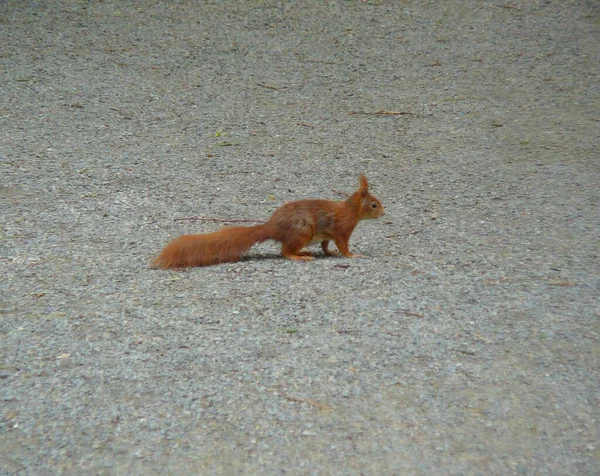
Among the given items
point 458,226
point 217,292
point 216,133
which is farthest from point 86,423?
point 216,133

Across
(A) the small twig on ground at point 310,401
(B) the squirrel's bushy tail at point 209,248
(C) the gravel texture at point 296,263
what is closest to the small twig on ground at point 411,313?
(C) the gravel texture at point 296,263

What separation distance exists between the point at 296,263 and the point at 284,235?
0.17 metres

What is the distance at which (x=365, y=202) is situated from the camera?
4.81 m

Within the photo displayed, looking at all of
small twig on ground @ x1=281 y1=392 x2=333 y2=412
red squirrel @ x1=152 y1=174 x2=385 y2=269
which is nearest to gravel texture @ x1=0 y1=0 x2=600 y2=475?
small twig on ground @ x1=281 y1=392 x2=333 y2=412

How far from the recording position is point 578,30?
33.9ft

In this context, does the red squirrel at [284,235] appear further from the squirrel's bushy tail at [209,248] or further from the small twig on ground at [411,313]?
the small twig on ground at [411,313]

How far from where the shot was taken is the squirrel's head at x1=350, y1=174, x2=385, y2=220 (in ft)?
15.7

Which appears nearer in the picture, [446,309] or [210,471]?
[210,471]

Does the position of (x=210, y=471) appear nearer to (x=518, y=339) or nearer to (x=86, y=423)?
(x=86, y=423)

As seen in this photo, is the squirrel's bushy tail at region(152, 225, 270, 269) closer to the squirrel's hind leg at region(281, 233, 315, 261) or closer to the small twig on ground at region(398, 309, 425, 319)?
the squirrel's hind leg at region(281, 233, 315, 261)

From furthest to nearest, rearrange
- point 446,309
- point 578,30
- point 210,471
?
point 578,30, point 446,309, point 210,471

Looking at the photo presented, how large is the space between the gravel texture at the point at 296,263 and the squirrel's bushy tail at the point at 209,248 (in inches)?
5.4

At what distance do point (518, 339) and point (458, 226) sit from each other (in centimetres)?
179

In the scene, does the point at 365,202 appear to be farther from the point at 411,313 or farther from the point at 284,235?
the point at 411,313
